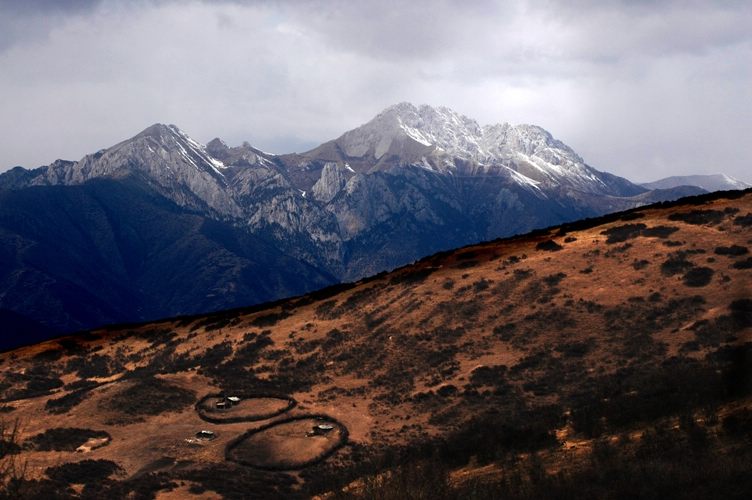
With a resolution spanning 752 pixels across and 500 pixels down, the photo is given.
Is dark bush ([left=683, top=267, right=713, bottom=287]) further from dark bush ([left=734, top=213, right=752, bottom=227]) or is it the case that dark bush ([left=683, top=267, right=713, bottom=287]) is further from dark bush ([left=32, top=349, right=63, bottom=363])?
dark bush ([left=32, top=349, right=63, bottom=363])

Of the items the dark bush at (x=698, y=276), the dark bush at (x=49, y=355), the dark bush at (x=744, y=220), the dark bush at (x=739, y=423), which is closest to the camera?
the dark bush at (x=739, y=423)

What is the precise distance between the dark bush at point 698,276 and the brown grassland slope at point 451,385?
19 centimetres

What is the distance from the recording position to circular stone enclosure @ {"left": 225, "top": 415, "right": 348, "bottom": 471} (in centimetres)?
4659

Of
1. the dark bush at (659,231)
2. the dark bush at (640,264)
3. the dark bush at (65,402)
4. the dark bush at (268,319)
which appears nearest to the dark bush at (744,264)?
the dark bush at (640,264)

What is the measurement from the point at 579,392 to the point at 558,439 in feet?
30.3

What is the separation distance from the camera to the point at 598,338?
53969mm

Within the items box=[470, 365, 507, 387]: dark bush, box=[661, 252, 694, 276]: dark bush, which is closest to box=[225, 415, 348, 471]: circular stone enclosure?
box=[470, 365, 507, 387]: dark bush

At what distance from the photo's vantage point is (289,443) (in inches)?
1934

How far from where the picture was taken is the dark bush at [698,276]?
57.2 meters

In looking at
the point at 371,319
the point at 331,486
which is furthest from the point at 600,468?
the point at 371,319

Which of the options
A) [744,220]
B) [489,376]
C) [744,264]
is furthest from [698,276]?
[489,376]

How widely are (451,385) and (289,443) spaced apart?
43.3 feet

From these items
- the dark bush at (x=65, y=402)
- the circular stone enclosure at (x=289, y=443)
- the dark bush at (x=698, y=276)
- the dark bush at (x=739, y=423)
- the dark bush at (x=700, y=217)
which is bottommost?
the circular stone enclosure at (x=289, y=443)

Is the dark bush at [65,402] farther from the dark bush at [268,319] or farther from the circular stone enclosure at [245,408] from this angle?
the dark bush at [268,319]
